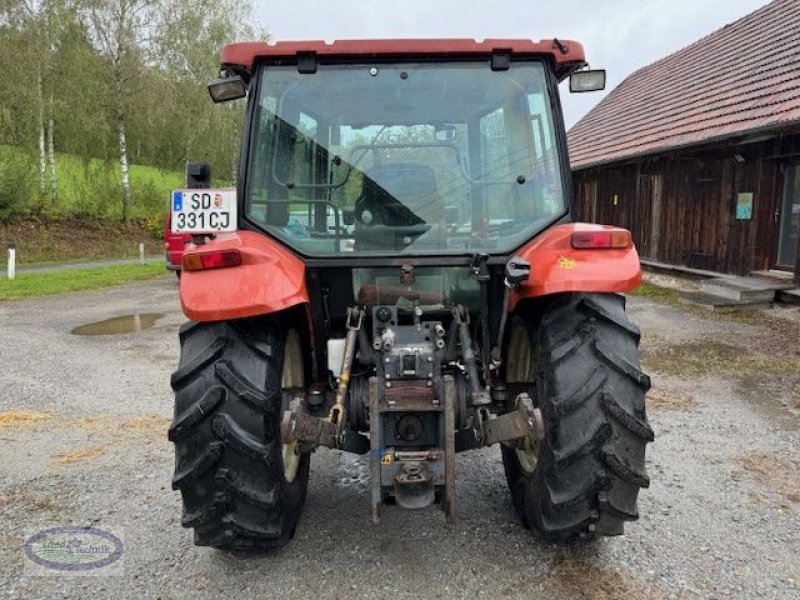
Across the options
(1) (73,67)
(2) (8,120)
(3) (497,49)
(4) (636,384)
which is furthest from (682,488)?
(1) (73,67)

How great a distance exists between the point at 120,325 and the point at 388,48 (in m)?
7.41

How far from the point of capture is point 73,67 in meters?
19.7

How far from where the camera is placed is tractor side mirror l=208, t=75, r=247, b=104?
294 centimetres

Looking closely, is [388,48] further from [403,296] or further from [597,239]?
[597,239]

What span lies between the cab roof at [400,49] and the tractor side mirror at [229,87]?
110 mm

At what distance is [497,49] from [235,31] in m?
25.4

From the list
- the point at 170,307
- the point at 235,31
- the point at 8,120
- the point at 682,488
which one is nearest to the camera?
the point at 682,488

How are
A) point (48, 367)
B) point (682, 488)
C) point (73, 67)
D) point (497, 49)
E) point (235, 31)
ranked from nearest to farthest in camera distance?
point (497, 49)
point (682, 488)
point (48, 367)
point (73, 67)
point (235, 31)

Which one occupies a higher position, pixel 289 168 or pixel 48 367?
pixel 289 168

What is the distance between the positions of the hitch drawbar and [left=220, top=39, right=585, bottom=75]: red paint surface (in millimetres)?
1107

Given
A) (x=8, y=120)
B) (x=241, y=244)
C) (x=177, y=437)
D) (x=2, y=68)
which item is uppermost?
(x=2, y=68)

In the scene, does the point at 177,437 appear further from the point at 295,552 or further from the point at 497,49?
the point at 497,49

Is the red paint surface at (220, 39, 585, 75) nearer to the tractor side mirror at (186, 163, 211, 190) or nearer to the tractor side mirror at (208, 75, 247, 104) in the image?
the tractor side mirror at (208, 75, 247, 104)

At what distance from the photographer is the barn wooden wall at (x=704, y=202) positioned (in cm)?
1010
